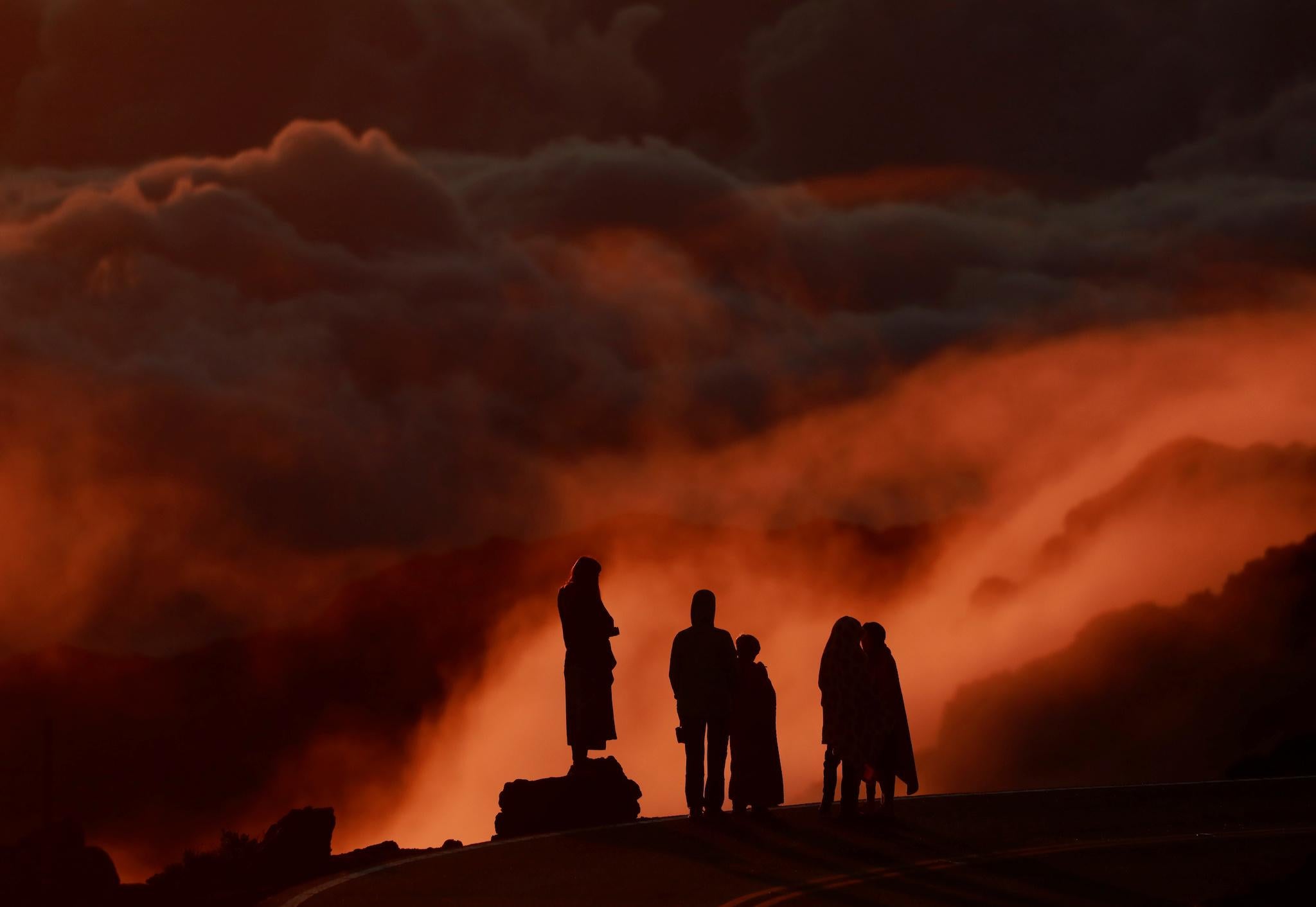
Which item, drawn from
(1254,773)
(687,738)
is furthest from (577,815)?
(1254,773)

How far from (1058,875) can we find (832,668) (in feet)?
14.1

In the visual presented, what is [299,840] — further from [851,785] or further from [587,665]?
[851,785]

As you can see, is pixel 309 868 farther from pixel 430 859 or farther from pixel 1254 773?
pixel 1254 773

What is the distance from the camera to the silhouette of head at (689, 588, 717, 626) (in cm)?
1828

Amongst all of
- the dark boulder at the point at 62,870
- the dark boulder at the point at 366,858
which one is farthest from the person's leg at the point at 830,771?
the dark boulder at the point at 62,870

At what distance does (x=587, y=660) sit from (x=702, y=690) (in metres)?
2.38

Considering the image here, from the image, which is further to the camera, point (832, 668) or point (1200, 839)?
point (832, 668)

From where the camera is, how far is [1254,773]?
29859mm

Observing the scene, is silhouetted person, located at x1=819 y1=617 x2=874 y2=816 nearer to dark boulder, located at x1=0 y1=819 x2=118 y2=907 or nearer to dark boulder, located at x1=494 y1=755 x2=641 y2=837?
dark boulder, located at x1=494 y1=755 x2=641 y2=837

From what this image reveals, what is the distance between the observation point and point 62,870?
827 inches

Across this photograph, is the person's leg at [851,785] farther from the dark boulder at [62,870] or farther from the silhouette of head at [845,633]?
the dark boulder at [62,870]

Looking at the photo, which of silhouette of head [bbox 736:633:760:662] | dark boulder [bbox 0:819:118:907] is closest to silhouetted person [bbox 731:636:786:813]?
silhouette of head [bbox 736:633:760:662]

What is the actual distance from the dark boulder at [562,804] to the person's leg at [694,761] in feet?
3.81

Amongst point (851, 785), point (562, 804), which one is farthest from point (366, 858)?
point (851, 785)
